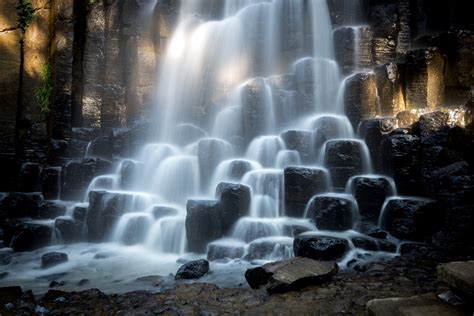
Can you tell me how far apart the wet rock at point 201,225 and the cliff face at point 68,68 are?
29.4 feet

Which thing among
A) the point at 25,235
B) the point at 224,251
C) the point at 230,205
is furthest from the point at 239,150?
the point at 25,235

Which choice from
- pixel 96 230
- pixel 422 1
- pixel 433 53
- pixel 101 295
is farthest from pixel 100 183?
pixel 422 1

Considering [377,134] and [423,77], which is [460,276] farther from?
[423,77]

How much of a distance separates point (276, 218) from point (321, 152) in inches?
130

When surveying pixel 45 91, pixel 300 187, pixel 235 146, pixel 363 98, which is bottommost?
pixel 300 187

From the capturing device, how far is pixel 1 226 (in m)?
11.1

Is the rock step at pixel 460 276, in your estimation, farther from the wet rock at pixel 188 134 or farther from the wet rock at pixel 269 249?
the wet rock at pixel 188 134

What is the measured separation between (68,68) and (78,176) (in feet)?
18.7

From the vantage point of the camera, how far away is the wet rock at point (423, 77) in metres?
12.2

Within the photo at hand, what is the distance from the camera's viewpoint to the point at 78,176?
12906 mm

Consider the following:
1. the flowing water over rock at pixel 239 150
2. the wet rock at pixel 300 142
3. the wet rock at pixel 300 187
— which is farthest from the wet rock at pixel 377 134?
the wet rock at pixel 300 187

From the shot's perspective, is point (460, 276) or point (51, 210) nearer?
point (460, 276)

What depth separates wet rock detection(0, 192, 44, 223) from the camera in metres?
11.6

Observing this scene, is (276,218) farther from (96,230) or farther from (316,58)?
(316,58)
